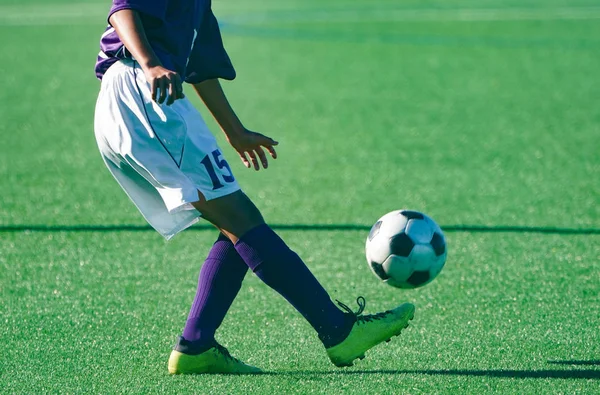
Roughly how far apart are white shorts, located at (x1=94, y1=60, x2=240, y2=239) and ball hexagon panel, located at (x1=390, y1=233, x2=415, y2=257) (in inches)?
35.9

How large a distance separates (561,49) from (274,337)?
34.5 ft

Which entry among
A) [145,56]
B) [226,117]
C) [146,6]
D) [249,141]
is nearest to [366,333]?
A: [249,141]

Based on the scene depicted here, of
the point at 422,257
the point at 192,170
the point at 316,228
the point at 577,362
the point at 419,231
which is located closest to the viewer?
the point at 192,170

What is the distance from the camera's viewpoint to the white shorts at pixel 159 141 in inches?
141

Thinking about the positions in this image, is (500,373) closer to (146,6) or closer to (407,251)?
(407,251)

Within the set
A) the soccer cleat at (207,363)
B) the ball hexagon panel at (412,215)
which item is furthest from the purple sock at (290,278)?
the ball hexagon panel at (412,215)

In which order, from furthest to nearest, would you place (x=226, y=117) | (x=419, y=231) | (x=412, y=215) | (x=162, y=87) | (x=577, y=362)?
(x=412, y=215) < (x=419, y=231) < (x=226, y=117) < (x=577, y=362) < (x=162, y=87)

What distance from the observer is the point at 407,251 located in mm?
4289

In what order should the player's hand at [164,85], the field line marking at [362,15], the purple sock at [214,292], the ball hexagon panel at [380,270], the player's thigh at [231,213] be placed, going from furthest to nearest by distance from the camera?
the field line marking at [362,15] < the ball hexagon panel at [380,270] < the purple sock at [214,292] < the player's thigh at [231,213] < the player's hand at [164,85]

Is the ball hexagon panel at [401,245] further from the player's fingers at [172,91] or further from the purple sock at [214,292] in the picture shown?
the player's fingers at [172,91]

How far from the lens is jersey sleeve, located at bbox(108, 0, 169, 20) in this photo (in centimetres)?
348

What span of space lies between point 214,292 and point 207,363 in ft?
0.91

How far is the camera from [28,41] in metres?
15.8

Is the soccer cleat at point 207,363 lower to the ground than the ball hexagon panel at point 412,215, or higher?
lower
